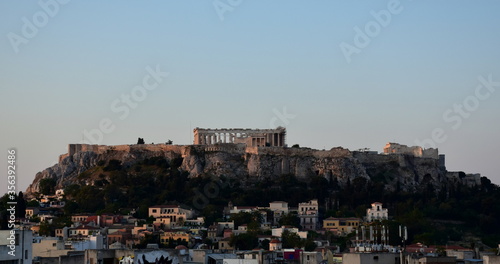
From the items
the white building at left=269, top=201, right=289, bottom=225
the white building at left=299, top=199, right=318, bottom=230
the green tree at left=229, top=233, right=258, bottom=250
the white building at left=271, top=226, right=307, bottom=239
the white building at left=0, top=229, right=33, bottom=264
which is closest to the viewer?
the white building at left=0, top=229, right=33, bottom=264

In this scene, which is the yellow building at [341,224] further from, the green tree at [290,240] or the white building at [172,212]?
the white building at [172,212]

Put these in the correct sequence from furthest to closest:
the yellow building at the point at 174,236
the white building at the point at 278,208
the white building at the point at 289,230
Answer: the white building at the point at 278,208 → the white building at the point at 289,230 → the yellow building at the point at 174,236

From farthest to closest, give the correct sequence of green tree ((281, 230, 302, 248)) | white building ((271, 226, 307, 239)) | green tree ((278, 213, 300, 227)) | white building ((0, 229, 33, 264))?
1. green tree ((278, 213, 300, 227))
2. white building ((271, 226, 307, 239))
3. green tree ((281, 230, 302, 248))
4. white building ((0, 229, 33, 264))

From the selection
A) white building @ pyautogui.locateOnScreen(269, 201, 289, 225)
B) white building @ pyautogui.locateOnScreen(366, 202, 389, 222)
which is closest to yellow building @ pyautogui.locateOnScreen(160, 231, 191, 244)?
white building @ pyautogui.locateOnScreen(269, 201, 289, 225)

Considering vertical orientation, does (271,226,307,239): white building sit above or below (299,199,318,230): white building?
below

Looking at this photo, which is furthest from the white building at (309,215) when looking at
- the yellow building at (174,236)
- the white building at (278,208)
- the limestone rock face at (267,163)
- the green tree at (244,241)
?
the yellow building at (174,236)

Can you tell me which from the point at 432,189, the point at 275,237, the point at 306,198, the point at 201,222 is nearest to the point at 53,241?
the point at 275,237

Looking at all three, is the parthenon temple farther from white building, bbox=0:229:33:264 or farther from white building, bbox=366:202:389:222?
white building, bbox=0:229:33:264
